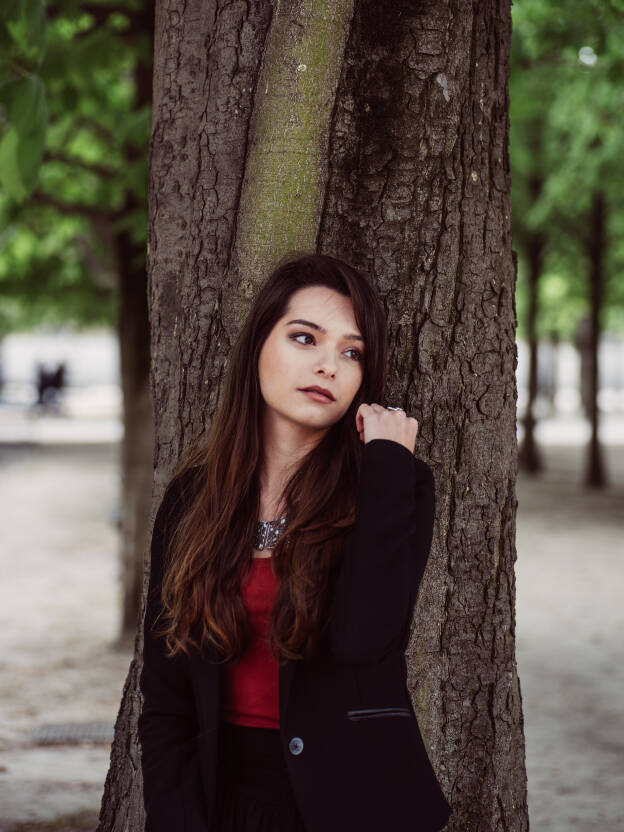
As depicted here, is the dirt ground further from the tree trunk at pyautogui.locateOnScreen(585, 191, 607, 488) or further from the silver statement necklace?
the silver statement necklace

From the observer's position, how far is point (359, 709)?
2.22m

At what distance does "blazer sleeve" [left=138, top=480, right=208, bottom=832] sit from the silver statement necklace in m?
0.24

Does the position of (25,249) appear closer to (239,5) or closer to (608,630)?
(608,630)

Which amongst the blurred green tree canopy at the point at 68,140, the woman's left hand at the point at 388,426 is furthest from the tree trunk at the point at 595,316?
the woman's left hand at the point at 388,426

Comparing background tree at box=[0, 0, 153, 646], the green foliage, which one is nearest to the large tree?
background tree at box=[0, 0, 153, 646]

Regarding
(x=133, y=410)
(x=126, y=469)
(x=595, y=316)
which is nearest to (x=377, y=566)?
Answer: (x=133, y=410)

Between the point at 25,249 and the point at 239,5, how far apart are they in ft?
48.4

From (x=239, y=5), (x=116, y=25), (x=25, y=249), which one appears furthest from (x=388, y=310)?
(x=25, y=249)

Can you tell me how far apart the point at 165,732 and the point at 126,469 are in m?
6.75

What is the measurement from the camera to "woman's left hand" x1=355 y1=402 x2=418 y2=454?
2275 mm

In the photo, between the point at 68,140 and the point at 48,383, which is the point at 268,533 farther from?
the point at 48,383

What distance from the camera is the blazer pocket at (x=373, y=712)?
2.21 m

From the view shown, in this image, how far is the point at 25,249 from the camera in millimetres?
17031

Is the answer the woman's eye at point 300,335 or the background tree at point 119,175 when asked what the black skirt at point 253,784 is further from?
the background tree at point 119,175
